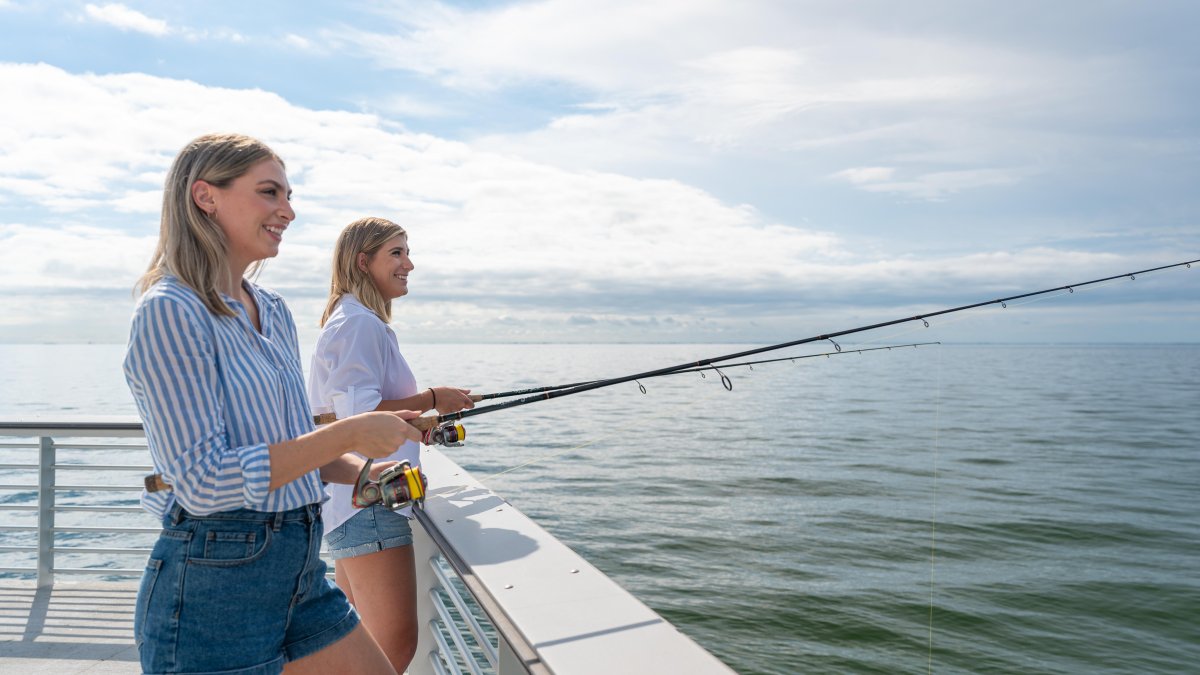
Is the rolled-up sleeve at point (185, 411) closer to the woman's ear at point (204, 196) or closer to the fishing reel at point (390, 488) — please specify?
the woman's ear at point (204, 196)

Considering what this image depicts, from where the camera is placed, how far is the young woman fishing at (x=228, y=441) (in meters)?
1.19

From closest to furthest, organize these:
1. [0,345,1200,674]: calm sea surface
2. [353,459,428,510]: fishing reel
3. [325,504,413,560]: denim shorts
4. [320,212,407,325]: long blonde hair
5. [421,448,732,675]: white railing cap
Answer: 1. [421,448,732,675]: white railing cap
2. [353,459,428,510]: fishing reel
3. [325,504,413,560]: denim shorts
4. [320,212,407,325]: long blonde hair
5. [0,345,1200,674]: calm sea surface

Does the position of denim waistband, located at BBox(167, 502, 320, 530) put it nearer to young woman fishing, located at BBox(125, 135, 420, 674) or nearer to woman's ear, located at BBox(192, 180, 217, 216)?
young woman fishing, located at BBox(125, 135, 420, 674)

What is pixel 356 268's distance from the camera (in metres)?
2.38

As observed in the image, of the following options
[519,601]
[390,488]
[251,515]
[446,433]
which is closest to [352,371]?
[446,433]

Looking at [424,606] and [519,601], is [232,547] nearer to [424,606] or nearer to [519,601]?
[519,601]

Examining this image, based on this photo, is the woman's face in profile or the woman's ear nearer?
the woman's ear

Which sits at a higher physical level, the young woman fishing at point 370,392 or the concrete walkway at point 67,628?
the young woman fishing at point 370,392

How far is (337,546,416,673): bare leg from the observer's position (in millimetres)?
2033

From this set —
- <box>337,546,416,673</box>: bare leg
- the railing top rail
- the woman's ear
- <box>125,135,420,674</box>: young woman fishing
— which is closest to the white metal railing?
<box>337,546,416,673</box>: bare leg

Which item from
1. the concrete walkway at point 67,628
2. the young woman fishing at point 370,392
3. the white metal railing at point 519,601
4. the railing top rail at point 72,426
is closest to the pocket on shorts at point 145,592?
the white metal railing at point 519,601

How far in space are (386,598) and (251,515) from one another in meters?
0.84

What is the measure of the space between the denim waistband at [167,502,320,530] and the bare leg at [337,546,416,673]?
0.70 metres

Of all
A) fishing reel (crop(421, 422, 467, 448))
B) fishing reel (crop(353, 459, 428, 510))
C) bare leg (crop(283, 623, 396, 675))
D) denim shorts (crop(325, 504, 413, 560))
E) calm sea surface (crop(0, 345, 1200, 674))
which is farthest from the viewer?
calm sea surface (crop(0, 345, 1200, 674))
